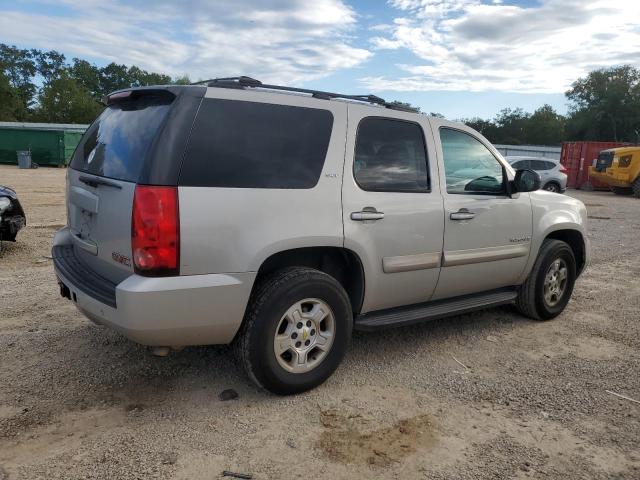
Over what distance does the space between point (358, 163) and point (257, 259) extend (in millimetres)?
1039

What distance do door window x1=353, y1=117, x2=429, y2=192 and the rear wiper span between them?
5.01 ft

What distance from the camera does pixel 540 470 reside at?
2.74m

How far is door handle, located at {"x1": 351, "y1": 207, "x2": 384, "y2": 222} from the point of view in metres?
3.50

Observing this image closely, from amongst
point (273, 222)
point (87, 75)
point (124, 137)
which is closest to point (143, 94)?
point (124, 137)

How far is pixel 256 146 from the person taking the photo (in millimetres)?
3180

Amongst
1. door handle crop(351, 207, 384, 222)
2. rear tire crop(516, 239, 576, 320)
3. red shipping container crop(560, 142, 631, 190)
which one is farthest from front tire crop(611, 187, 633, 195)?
door handle crop(351, 207, 384, 222)

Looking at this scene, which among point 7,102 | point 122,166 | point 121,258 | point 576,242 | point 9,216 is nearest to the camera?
point 121,258

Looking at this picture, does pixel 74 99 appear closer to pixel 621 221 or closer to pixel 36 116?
pixel 36 116

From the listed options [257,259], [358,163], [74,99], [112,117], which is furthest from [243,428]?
[74,99]

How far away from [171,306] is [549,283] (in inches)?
147

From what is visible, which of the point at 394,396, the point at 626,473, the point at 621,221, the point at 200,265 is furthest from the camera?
the point at 621,221

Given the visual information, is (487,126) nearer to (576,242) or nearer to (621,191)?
(621,191)

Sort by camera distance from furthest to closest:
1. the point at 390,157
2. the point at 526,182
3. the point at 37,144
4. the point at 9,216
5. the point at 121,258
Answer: the point at 37,144, the point at 9,216, the point at 526,182, the point at 390,157, the point at 121,258

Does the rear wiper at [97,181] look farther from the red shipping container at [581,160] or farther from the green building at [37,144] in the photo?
the green building at [37,144]
